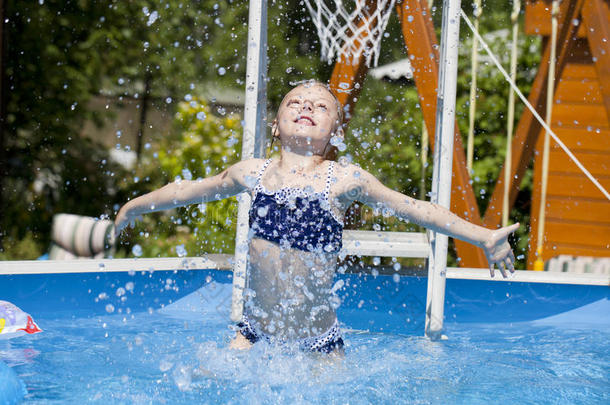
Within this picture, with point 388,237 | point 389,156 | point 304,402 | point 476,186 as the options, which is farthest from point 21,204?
point 304,402

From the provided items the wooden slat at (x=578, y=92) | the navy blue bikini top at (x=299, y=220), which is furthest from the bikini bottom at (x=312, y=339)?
the wooden slat at (x=578, y=92)

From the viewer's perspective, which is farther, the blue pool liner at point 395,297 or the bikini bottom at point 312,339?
the blue pool liner at point 395,297

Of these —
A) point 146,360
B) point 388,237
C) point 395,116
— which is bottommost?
point 146,360

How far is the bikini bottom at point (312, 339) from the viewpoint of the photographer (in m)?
2.30

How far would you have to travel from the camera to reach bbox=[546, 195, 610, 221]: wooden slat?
5211 mm

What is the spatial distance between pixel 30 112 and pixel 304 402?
15.1ft

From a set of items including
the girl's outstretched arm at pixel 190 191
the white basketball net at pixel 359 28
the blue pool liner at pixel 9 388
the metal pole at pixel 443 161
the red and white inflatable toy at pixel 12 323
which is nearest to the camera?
the blue pool liner at pixel 9 388

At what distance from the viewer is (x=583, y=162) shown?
523 centimetres

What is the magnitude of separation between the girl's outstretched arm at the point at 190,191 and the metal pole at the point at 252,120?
26.4 inches

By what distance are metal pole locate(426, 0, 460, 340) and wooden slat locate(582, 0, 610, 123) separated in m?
1.39

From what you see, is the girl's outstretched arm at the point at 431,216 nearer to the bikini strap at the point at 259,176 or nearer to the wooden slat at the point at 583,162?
the bikini strap at the point at 259,176

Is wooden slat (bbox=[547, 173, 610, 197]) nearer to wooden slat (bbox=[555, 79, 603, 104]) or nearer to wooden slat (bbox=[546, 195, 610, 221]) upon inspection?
wooden slat (bbox=[546, 195, 610, 221])

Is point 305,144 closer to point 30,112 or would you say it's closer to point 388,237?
point 388,237

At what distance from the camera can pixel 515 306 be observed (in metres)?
3.62
